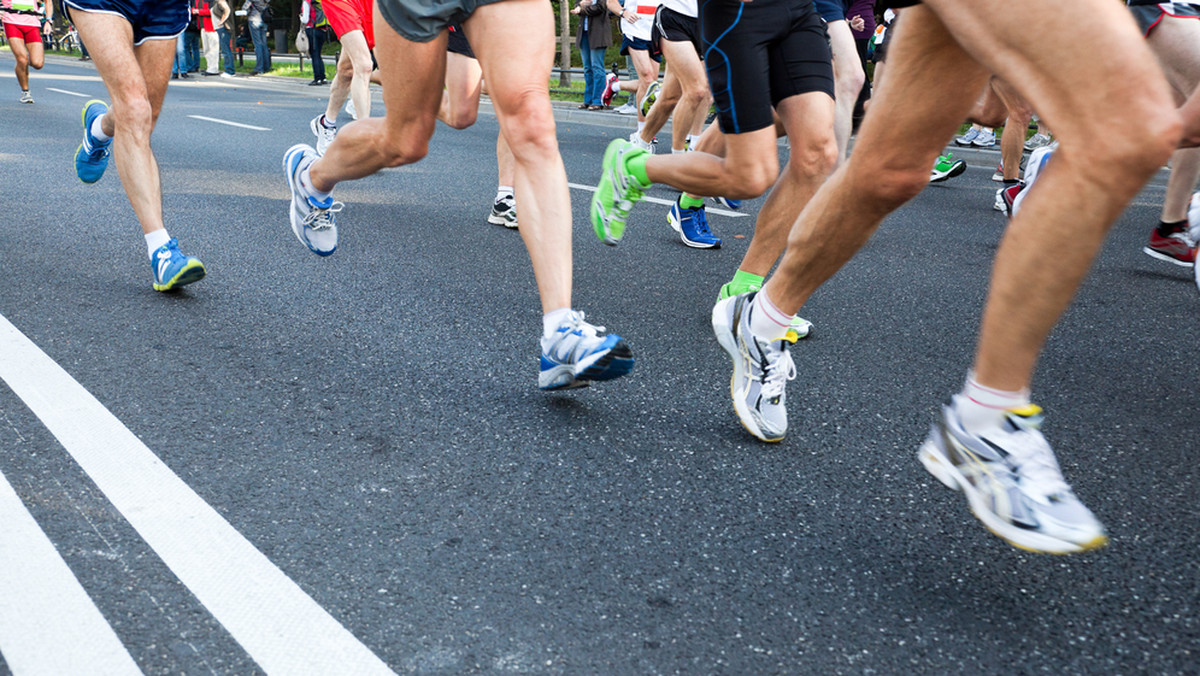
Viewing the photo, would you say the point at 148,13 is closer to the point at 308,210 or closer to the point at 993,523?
the point at 308,210

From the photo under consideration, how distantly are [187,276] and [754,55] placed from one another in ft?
7.21

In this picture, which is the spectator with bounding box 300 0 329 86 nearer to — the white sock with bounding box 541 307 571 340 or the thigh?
the white sock with bounding box 541 307 571 340

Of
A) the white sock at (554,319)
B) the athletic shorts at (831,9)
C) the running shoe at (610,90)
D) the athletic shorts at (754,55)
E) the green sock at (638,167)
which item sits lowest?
the running shoe at (610,90)

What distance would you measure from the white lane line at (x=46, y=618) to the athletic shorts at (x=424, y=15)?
1.44m

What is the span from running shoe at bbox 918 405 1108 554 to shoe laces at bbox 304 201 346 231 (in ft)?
8.17

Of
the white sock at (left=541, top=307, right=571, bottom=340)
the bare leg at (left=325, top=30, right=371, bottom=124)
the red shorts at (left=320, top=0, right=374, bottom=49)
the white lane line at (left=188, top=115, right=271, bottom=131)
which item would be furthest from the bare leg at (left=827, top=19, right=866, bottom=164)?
the white lane line at (left=188, top=115, right=271, bottom=131)

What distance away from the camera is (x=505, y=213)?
566 cm

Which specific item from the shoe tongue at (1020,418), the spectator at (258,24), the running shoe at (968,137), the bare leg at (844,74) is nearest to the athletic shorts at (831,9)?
the bare leg at (844,74)

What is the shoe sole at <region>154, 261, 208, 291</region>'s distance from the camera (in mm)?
3783

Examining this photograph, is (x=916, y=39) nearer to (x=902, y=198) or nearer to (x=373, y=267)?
(x=902, y=198)

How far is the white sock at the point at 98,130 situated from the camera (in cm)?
447

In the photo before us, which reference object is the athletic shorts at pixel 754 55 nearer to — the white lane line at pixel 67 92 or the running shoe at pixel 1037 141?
the running shoe at pixel 1037 141

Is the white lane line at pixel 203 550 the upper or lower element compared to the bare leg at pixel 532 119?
lower

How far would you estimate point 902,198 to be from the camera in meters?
2.17
